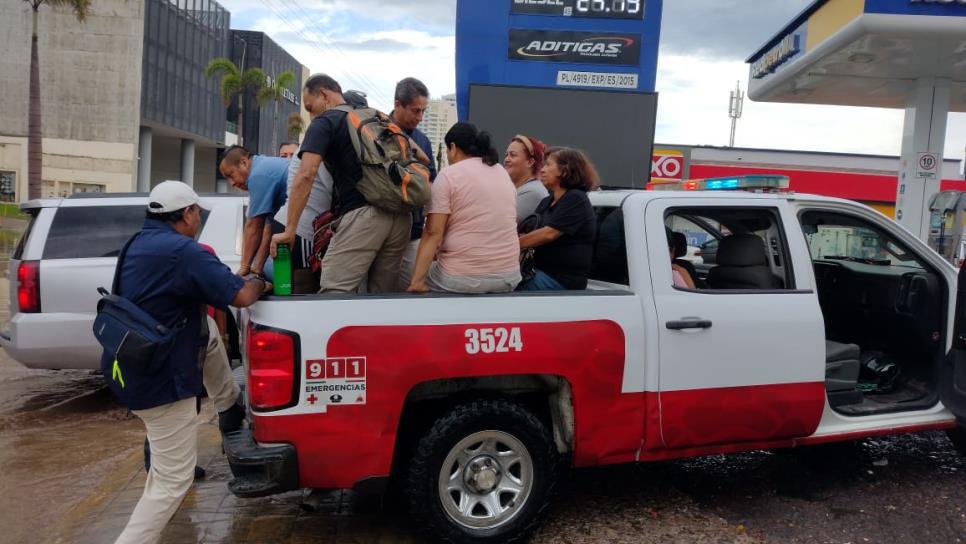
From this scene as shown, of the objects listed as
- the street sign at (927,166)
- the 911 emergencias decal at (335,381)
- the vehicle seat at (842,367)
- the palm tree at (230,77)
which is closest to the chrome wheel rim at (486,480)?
the 911 emergencias decal at (335,381)

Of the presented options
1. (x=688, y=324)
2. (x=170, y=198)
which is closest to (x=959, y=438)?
(x=688, y=324)

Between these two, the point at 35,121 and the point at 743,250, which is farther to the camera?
the point at 35,121

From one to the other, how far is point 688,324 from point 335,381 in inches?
71.6

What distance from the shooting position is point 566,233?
436cm

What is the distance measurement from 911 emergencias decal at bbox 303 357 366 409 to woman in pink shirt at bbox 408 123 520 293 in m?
0.62

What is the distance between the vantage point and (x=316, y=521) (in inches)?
169

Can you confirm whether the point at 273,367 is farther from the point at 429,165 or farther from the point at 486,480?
the point at 429,165

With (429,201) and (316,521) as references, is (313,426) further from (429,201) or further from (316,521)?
(429,201)

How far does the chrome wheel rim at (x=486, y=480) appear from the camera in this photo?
3791 mm

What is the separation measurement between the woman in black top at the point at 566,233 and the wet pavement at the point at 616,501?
52.3 inches

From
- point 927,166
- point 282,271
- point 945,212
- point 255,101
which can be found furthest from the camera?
point 255,101

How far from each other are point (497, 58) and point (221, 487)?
5544mm

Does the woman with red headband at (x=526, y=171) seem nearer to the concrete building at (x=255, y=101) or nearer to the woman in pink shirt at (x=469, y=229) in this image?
the woman in pink shirt at (x=469, y=229)

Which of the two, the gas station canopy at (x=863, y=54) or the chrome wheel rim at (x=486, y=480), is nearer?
the chrome wheel rim at (x=486, y=480)
